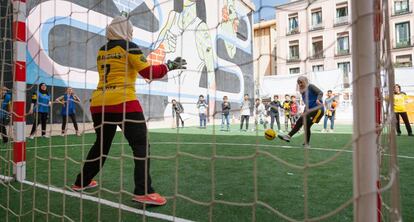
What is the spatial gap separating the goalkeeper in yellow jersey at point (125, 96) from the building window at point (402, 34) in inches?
1014

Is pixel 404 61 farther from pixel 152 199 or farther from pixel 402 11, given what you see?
pixel 152 199

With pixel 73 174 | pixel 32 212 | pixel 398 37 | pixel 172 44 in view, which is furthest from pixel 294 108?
pixel 398 37

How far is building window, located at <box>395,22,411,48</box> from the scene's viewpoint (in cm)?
2320

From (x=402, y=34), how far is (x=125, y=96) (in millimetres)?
26299

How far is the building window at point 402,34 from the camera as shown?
23203 millimetres

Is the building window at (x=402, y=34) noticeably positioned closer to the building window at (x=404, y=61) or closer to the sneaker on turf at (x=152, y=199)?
the building window at (x=404, y=61)

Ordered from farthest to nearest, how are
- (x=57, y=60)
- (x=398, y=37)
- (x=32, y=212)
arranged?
(x=398, y=37)
(x=57, y=60)
(x=32, y=212)

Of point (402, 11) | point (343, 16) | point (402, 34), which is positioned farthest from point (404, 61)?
point (343, 16)

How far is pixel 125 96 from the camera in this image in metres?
2.17

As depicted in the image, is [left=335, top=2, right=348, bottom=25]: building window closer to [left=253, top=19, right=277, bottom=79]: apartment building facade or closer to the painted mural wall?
[left=253, top=19, right=277, bottom=79]: apartment building facade

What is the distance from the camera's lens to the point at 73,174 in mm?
3320

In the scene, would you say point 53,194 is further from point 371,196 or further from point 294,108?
point 294,108

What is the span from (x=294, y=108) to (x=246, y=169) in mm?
7126

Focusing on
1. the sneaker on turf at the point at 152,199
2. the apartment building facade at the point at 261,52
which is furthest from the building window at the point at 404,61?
the sneaker on turf at the point at 152,199
